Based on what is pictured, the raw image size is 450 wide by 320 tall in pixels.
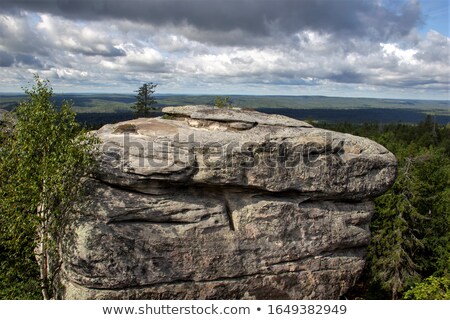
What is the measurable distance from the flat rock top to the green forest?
6.20 meters

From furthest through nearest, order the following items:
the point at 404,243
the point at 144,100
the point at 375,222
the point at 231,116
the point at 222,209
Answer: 1. the point at 144,100
2. the point at 375,222
3. the point at 404,243
4. the point at 231,116
5. the point at 222,209

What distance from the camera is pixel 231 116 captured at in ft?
68.2

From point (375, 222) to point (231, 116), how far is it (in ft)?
64.5

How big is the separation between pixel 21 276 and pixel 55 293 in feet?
6.53

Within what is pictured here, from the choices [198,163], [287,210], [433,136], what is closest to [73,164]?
[198,163]

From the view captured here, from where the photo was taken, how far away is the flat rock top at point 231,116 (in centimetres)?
2072

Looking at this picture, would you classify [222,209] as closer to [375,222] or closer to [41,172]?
[41,172]

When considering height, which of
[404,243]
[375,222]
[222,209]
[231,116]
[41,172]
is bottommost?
[404,243]

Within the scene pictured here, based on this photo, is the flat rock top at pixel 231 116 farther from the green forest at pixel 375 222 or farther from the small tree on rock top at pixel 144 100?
the small tree on rock top at pixel 144 100

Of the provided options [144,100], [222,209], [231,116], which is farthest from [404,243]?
[144,100]

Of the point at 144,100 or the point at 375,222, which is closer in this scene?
the point at 375,222

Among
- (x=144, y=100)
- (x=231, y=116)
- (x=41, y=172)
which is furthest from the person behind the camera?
(x=144, y=100)

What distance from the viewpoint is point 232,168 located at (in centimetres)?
1869

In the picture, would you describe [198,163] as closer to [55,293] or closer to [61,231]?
[61,231]
